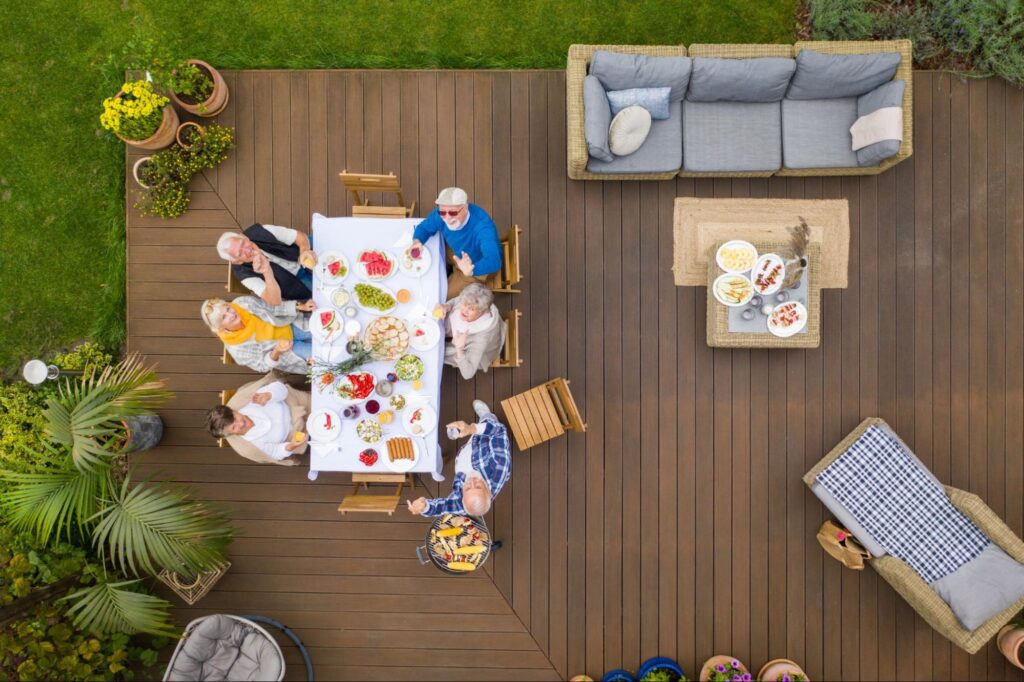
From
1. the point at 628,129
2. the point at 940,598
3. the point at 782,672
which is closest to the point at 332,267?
the point at 628,129

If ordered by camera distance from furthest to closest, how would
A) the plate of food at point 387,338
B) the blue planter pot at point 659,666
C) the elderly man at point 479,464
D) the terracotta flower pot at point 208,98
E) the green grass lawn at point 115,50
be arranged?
the green grass lawn at point 115,50, the terracotta flower pot at point 208,98, the blue planter pot at point 659,666, the elderly man at point 479,464, the plate of food at point 387,338

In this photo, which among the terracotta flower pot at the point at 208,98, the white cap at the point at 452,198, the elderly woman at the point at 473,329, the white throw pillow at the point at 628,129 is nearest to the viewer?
the white cap at the point at 452,198

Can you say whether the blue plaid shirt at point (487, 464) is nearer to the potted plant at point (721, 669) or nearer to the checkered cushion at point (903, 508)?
the potted plant at point (721, 669)

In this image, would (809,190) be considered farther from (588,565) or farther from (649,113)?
(588,565)

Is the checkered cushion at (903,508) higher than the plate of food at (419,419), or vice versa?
the plate of food at (419,419)

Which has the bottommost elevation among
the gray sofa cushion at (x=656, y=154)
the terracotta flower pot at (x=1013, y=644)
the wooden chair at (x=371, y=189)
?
the terracotta flower pot at (x=1013, y=644)

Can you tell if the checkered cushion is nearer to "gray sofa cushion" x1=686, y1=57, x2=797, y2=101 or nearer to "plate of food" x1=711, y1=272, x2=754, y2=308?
"plate of food" x1=711, y1=272, x2=754, y2=308

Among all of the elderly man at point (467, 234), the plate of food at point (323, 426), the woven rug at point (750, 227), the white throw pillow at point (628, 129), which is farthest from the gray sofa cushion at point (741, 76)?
the plate of food at point (323, 426)
